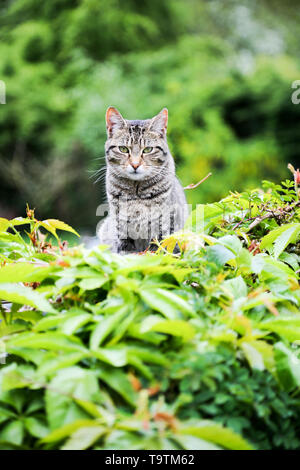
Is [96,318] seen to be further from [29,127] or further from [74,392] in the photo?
[29,127]

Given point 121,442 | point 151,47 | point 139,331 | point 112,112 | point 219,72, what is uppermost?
point 151,47

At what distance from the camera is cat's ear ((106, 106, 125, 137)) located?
2721 mm

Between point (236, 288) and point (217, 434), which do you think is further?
point (236, 288)

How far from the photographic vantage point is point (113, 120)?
108 inches

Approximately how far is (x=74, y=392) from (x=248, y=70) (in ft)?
21.5

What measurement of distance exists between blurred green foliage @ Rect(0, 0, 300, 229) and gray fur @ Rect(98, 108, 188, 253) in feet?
9.29

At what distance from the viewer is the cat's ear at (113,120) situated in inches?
107

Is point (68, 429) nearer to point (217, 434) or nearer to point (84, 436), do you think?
point (84, 436)

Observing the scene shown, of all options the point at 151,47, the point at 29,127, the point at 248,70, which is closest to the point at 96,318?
the point at 248,70

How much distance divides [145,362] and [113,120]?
205cm

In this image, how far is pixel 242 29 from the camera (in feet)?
28.3

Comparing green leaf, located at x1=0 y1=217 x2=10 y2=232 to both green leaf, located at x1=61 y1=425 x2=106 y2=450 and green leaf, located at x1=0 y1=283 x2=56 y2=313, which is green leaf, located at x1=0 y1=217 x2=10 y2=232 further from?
green leaf, located at x1=61 y1=425 x2=106 y2=450
